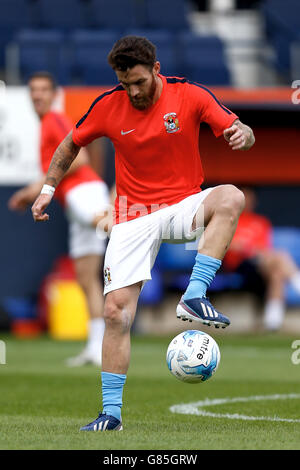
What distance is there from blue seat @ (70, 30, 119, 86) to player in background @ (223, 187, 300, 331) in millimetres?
3475

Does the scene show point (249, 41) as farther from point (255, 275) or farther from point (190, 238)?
point (190, 238)

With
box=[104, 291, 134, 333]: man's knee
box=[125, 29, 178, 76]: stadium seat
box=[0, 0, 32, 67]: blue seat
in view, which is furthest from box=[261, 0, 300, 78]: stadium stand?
box=[104, 291, 134, 333]: man's knee

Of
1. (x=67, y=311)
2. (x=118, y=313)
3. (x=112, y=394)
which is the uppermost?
(x=118, y=313)

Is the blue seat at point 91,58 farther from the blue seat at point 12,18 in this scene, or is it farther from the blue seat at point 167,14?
the blue seat at point 167,14

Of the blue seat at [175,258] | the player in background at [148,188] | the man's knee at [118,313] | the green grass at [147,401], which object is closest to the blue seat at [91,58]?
the blue seat at [175,258]

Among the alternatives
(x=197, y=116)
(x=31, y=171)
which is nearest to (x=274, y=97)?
(x=31, y=171)

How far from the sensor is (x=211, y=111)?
545cm

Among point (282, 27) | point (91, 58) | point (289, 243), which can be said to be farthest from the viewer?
point (282, 27)

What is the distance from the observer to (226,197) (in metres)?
5.31

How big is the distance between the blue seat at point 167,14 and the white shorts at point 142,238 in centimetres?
1255

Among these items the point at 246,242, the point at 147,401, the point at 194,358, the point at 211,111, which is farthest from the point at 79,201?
the point at 246,242

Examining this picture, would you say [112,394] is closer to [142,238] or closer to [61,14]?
[142,238]

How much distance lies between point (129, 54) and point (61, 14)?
1263cm

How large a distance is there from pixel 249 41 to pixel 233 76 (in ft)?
2.16
